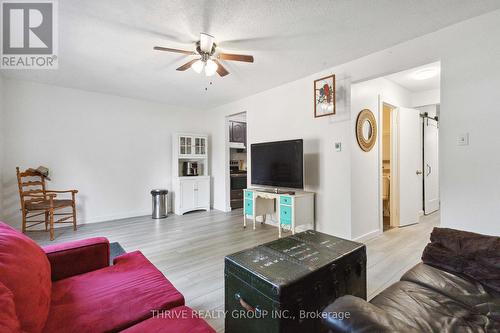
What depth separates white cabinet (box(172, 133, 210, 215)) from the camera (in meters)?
4.98

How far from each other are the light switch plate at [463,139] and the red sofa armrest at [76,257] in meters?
3.26

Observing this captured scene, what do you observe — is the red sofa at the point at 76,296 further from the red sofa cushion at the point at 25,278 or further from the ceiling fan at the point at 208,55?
the ceiling fan at the point at 208,55

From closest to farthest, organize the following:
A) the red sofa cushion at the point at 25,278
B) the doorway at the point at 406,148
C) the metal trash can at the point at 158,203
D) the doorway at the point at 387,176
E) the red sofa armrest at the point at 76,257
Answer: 1. the red sofa cushion at the point at 25,278
2. the red sofa armrest at the point at 76,257
3. the doorway at the point at 406,148
4. the doorway at the point at 387,176
5. the metal trash can at the point at 158,203

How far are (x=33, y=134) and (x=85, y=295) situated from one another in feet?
13.0

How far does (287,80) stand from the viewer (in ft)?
12.2

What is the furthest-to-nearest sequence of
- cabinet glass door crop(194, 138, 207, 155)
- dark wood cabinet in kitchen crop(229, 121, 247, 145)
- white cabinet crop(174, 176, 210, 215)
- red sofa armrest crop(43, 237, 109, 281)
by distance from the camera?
dark wood cabinet in kitchen crop(229, 121, 247, 145)
cabinet glass door crop(194, 138, 207, 155)
white cabinet crop(174, 176, 210, 215)
red sofa armrest crop(43, 237, 109, 281)

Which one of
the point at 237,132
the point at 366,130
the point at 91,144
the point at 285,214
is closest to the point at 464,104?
the point at 366,130

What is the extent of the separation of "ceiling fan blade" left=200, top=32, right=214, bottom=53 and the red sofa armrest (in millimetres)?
2033

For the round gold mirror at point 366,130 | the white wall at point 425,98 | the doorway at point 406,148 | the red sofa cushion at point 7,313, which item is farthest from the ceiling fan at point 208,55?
the white wall at point 425,98

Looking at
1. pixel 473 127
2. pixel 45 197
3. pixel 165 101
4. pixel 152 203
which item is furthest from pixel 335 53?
pixel 45 197

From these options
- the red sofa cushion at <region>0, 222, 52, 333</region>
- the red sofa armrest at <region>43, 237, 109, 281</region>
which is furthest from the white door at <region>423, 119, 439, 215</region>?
the red sofa cushion at <region>0, 222, 52, 333</region>

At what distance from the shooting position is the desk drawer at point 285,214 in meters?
3.27

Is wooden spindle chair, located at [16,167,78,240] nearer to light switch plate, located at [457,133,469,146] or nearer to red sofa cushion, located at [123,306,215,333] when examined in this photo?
red sofa cushion, located at [123,306,215,333]

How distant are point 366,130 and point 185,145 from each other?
147 inches
